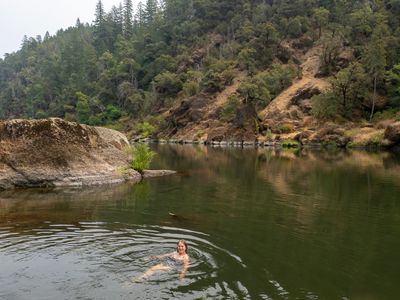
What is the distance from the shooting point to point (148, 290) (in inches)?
408

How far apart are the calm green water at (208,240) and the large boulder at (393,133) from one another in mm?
34251

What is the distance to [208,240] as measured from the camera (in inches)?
598

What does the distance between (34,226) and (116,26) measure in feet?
594

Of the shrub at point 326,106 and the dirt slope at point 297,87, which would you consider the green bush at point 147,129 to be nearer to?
the dirt slope at point 297,87

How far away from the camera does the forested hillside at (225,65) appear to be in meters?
80.9

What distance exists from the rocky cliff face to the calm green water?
1.99m

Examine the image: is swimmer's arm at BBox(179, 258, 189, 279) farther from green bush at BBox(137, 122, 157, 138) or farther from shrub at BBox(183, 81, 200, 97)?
shrub at BBox(183, 81, 200, 97)

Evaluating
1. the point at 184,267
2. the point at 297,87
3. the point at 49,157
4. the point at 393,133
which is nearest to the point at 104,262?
the point at 184,267

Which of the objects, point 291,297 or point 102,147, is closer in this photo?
point 291,297

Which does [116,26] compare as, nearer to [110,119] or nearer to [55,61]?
[55,61]

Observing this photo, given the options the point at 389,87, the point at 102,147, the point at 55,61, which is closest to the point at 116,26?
the point at 55,61

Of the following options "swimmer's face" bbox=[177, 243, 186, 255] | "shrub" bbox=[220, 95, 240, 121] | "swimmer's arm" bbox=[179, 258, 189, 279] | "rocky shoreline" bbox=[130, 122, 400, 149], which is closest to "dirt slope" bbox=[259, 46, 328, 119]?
"shrub" bbox=[220, 95, 240, 121]

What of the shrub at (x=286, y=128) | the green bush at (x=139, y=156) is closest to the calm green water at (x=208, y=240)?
the green bush at (x=139, y=156)

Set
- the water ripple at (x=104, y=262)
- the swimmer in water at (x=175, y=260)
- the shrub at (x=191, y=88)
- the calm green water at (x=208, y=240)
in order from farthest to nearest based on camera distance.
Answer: the shrub at (x=191, y=88)
the swimmer in water at (x=175, y=260)
the calm green water at (x=208, y=240)
the water ripple at (x=104, y=262)
